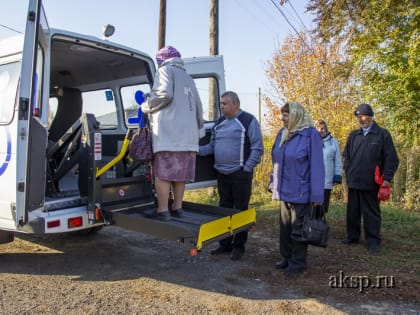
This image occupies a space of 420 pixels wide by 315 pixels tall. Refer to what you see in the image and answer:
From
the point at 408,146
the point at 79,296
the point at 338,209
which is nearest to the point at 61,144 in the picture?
the point at 79,296

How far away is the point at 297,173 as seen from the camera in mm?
4246

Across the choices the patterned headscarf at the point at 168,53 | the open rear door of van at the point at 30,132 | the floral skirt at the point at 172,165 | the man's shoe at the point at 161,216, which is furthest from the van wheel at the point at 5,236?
the patterned headscarf at the point at 168,53

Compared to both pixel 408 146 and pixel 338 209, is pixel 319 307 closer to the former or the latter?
pixel 338 209

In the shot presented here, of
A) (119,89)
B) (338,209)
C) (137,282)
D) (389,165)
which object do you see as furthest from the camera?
(338,209)

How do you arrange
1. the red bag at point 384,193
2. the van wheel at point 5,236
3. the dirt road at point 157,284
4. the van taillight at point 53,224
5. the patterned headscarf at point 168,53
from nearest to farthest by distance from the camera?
the dirt road at point 157,284 → the van taillight at point 53,224 → the patterned headscarf at point 168,53 → the van wheel at point 5,236 → the red bag at point 384,193

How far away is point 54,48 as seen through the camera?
17.8 ft

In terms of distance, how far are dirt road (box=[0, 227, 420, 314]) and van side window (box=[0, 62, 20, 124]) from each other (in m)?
1.63

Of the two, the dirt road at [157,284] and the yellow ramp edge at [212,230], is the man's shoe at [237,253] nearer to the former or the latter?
the dirt road at [157,284]

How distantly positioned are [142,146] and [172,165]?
13.7 inches

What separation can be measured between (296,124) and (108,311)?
2.46 m

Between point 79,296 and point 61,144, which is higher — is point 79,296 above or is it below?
below

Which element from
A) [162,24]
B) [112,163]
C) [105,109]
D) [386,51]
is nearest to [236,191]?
[112,163]

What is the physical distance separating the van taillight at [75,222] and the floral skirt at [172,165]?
2.75 feet

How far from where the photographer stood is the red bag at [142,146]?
4.06m
